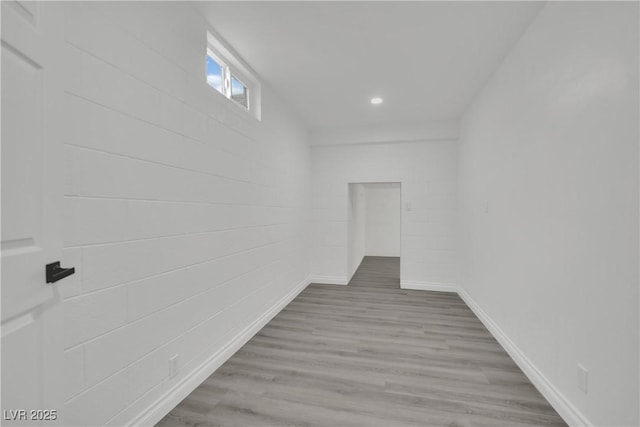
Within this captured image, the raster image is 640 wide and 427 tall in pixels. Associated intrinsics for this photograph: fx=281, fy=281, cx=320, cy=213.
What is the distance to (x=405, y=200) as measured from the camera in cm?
495

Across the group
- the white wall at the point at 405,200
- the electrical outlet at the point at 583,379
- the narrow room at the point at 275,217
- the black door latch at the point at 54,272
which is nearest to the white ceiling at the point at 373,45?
the narrow room at the point at 275,217

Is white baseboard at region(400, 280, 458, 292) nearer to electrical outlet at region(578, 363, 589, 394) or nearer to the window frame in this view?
electrical outlet at region(578, 363, 589, 394)

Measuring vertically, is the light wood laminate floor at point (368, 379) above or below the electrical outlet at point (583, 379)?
below

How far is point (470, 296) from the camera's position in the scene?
3.96 m

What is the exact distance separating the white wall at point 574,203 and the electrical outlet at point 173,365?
8.20 ft

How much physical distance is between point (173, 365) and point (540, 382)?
2605mm

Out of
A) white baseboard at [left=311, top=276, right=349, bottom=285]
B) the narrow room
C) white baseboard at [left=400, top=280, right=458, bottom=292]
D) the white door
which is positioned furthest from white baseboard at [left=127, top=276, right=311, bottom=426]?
white baseboard at [left=400, top=280, right=458, bottom=292]

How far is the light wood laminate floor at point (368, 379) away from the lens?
5.97 ft

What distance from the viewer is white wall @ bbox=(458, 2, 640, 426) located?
4.43 ft

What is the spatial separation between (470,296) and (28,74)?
15.1 ft

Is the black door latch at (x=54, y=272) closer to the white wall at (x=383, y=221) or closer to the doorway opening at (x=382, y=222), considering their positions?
the doorway opening at (x=382, y=222)

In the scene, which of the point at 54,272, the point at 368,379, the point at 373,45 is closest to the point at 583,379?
the point at 368,379

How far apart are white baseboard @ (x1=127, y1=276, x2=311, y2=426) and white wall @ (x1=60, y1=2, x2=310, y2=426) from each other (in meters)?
0.05

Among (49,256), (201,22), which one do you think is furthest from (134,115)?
(201,22)
